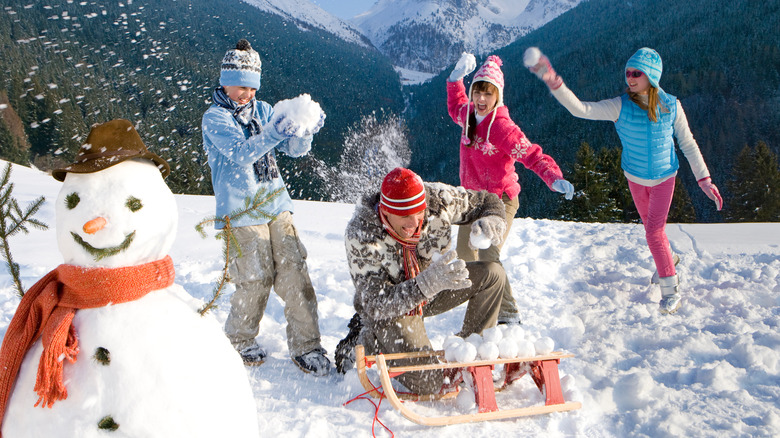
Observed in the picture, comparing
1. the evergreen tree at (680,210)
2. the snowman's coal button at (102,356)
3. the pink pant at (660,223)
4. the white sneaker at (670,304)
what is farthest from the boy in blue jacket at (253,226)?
the evergreen tree at (680,210)

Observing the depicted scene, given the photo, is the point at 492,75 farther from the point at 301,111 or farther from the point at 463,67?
the point at 301,111

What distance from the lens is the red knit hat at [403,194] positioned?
238cm

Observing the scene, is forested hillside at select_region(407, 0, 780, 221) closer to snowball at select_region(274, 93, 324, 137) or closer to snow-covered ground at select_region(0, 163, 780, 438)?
snow-covered ground at select_region(0, 163, 780, 438)

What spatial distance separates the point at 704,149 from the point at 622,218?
38.5 m

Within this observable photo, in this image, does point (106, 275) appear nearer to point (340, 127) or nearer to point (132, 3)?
point (340, 127)

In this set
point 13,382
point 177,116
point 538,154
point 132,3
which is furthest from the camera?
point 132,3

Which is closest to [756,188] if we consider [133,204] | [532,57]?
[532,57]

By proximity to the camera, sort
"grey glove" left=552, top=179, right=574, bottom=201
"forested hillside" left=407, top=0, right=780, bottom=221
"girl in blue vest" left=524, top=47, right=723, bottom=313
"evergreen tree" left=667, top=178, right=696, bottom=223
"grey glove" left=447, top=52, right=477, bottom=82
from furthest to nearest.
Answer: "forested hillside" left=407, top=0, right=780, bottom=221 < "evergreen tree" left=667, top=178, right=696, bottom=223 < "grey glove" left=447, top=52, right=477, bottom=82 < "girl in blue vest" left=524, top=47, right=723, bottom=313 < "grey glove" left=552, top=179, right=574, bottom=201

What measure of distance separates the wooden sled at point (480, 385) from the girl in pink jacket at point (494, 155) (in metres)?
0.85

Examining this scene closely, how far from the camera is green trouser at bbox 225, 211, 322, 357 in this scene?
108 inches

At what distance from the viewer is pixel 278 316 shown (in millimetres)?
3514

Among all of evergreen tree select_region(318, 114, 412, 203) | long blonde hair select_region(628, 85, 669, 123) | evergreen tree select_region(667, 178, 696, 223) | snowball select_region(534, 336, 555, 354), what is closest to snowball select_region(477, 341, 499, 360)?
snowball select_region(534, 336, 555, 354)

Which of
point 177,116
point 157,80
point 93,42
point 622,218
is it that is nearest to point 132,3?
point 93,42

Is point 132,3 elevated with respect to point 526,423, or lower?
lower
